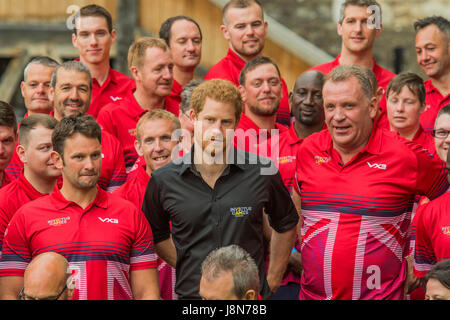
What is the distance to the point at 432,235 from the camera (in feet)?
20.4

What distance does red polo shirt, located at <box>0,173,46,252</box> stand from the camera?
6312 millimetres

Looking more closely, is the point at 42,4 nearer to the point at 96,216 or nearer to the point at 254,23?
the point at 254,23

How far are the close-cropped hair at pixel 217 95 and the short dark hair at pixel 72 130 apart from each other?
667mm

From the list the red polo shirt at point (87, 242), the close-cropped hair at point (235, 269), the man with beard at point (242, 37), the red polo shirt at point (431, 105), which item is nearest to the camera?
the close-cropped hair at point (235, 269)

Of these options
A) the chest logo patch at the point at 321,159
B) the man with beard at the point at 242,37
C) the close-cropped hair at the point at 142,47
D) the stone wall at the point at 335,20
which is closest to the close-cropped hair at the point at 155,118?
the close-cropped hair at the point at 142,47

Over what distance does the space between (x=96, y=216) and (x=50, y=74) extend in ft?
7.21

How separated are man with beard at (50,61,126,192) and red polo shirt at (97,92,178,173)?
22 cm

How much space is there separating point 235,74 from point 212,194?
2.48 m

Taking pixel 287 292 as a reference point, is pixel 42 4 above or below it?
above

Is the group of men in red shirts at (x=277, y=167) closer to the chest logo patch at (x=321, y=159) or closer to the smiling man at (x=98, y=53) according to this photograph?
the chest logo patch at (x=321, y=159)

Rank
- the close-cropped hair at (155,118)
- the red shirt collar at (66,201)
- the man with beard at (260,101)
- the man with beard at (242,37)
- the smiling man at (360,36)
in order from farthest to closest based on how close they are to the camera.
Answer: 1. the man with beard at (242,37)
2. the smiling man at (360,36)
3. the man with beard at (260,101)
4. the close-cropped hair at (155,118)
5. the red shirt collar at (66,201)

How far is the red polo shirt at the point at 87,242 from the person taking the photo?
592cm

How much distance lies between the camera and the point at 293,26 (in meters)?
13.0
